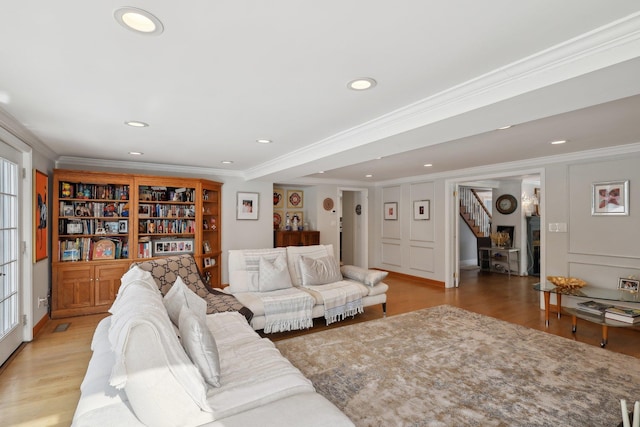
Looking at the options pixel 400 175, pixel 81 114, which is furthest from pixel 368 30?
pixel 400 175

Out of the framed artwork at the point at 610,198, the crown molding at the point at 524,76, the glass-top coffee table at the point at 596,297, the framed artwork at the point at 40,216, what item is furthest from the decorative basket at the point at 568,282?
the framed artwork at the point at 40,216

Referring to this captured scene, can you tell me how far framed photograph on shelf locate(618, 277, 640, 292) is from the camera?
3.83 meters

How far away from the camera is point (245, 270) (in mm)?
3982

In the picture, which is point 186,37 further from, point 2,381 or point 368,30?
point 2,381

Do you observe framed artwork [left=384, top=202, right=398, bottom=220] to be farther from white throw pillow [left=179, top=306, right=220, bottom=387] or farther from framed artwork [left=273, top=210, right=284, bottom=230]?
white throw pillow [left=179, top=306, right=220, bottom=387]

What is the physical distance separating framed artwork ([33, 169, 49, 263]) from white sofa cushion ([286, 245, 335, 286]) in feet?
9.50

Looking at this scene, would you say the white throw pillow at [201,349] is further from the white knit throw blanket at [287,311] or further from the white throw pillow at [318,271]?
the white throw pillow at [318,271]

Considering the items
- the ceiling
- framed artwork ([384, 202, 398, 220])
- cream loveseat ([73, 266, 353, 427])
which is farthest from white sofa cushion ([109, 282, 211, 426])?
framed artwork ([384, 202, 398, 220])

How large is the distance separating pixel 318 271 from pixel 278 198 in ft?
11.5

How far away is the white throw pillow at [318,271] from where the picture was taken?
413 cm

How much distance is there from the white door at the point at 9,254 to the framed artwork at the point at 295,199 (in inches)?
193

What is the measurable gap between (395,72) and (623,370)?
10.7 feet

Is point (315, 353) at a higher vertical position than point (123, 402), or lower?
lower

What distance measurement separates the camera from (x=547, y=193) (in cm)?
471
